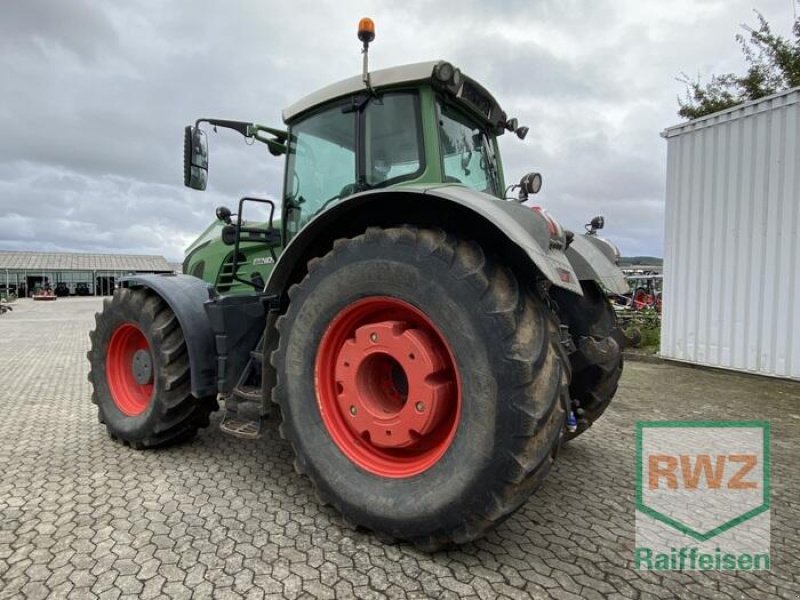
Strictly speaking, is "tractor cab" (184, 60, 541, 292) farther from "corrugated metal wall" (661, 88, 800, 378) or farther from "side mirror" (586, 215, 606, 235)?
"corrugated metal wall" (661, 88, 800, 378)

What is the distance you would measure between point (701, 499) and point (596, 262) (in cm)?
153

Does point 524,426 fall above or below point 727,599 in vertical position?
above

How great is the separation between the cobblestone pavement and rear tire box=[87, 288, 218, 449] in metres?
0.18

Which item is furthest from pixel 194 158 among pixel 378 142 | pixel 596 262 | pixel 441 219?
pixel 596 262

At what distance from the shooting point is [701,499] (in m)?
2.64

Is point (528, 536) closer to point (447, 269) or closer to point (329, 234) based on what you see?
point (447, 269)

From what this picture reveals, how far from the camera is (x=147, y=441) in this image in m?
3.22

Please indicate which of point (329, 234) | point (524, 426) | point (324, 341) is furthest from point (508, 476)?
point (329, 234)

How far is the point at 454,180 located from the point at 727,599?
91.4 inches

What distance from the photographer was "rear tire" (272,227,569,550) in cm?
184

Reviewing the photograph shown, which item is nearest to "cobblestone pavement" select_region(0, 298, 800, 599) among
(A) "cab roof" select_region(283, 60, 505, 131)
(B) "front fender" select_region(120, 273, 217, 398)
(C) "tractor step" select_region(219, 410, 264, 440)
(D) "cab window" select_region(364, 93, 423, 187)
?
(C) "tractor step" select_region(219, 410, 264, 440)

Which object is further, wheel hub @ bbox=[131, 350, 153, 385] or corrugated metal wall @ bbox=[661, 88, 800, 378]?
corrugated metal wall @ bbox=[661, 88, 800, 378]

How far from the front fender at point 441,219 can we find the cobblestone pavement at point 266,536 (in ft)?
3.83

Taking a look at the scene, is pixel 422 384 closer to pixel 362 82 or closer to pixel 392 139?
pixel 392 139
